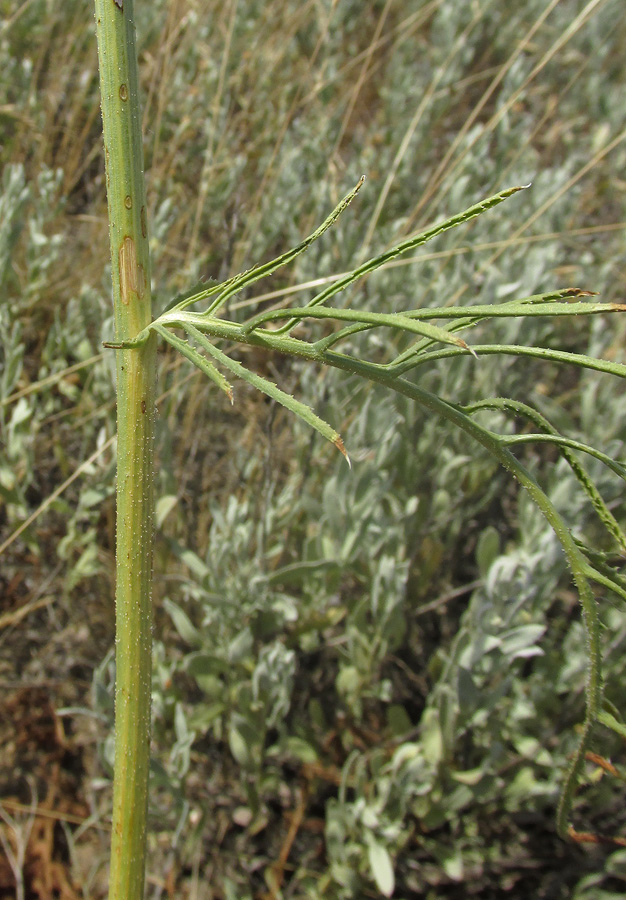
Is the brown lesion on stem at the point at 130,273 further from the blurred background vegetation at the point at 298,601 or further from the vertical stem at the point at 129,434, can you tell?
the blurred background vegetation at the point at 298,601

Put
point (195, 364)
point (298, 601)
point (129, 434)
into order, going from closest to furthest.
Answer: point (195, 364) < point (129, 434) < point (298, 601)

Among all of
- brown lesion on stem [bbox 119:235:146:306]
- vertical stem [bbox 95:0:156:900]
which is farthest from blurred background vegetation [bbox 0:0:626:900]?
brown lesion on stem [bbox 119:235:146:306]

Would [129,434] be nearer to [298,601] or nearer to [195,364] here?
[195,364]

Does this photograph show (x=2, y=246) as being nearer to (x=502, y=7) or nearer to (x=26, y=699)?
(x=26, y=699)

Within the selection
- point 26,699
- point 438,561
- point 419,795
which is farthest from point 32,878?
point 438,561

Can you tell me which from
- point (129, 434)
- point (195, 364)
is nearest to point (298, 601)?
point (129, 434)

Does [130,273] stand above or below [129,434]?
above
